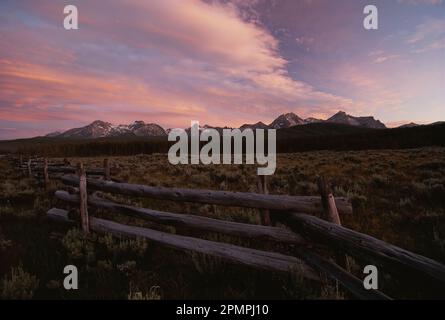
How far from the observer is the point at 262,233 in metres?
4.39

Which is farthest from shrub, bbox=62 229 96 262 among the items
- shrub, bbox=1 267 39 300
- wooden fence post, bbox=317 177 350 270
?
wooden fence post, bbox=317 177 350 270

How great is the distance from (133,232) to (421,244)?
574 centimetres

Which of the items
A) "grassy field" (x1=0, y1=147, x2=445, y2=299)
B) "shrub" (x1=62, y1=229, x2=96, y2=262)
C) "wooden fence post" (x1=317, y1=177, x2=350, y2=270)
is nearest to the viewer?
"grassy field" (x1=0, y1=147, x2=445, y2=299)

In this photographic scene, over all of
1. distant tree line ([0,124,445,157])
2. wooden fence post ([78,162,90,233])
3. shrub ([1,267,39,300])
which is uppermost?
distant tree line ([0,124,445,157])

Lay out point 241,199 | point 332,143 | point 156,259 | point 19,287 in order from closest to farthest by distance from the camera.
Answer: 1. point 19,287
2. point 241,199
3. point 156,259
4. point 332,143

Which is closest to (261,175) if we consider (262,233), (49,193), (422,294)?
(262,233)

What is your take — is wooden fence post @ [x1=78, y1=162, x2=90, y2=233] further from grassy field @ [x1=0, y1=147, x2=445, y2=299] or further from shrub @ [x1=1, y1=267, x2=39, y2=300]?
shrub @ [x1=1, y1=267, x2=39, y2=300]

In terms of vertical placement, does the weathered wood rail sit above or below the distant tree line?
below

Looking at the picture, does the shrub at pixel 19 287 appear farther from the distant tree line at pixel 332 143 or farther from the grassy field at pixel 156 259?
the distant tree line at pixel 332 143

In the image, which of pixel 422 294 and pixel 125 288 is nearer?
pixel 422 294

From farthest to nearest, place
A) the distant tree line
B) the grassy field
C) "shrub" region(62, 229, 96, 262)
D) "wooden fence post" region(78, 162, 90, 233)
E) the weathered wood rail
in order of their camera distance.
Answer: the distant tree line < "wooden fence post" region(78, 162, 90, 233) < "shrub" region(62, 229, 96, 262) < the weathered wood rail < the grassy field

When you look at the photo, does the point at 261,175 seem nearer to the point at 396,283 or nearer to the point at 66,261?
the point at 396,283

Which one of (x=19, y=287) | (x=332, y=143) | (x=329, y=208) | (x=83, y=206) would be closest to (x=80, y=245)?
(x=83, y=206)

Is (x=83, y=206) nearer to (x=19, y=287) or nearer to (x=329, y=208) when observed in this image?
(x=19, y=287)
